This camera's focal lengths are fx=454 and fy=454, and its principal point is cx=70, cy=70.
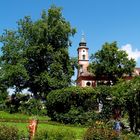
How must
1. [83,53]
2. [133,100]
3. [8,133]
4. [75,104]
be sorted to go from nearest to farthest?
[8,133] < [133,100] < [75,104] < [83,53]

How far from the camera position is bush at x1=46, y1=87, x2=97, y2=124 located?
132 ft

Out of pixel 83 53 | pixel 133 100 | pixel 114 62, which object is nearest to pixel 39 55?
pixel 114 62

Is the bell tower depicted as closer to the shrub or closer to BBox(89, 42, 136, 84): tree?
BBox(89, 42, 136, 84): tree

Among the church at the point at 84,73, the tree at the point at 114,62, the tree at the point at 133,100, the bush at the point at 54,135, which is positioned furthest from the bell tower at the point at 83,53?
the bush at the point at 54,135

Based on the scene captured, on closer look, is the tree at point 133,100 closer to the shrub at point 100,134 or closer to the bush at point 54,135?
the shrub at point 100,134

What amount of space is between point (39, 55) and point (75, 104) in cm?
2178

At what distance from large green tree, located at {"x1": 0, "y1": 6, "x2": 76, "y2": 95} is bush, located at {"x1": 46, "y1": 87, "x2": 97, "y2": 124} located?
1766cm

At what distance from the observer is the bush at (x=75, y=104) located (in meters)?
40.3

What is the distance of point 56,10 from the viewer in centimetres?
6166

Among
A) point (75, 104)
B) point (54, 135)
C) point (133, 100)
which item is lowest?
point (54, 135)

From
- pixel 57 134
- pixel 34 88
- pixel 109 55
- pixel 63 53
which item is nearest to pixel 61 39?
pixel 63 53

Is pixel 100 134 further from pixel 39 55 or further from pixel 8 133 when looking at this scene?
pixel 39 55

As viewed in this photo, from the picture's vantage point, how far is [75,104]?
41156 millimetres

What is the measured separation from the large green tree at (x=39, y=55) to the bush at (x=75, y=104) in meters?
17.7
